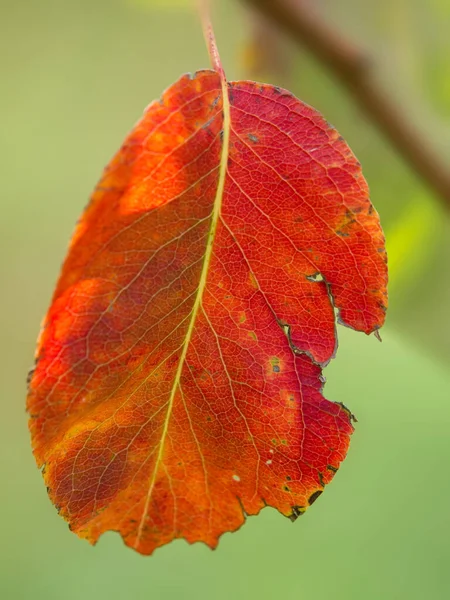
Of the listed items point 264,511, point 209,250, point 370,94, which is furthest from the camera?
point 264,511

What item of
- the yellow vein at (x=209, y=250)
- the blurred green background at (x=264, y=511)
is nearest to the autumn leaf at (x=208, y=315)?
the yellow vein at (x=209, y=250)

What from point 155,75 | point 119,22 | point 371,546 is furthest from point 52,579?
point 119,22

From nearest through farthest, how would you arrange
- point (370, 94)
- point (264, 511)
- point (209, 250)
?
1. point (209, 250)
2. point (370, 94)
3. point (264, 511)

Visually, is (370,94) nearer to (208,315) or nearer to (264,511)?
(208,315)

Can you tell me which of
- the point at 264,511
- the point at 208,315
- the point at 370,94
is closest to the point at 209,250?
the point at 208,315

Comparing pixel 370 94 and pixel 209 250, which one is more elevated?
pixel 370 94

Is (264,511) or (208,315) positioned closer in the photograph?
(208,315)

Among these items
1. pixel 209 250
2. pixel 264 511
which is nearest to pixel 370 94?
pixel 209 250

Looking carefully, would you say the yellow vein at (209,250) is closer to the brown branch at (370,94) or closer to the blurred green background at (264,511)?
the brown branch at (370,94)
